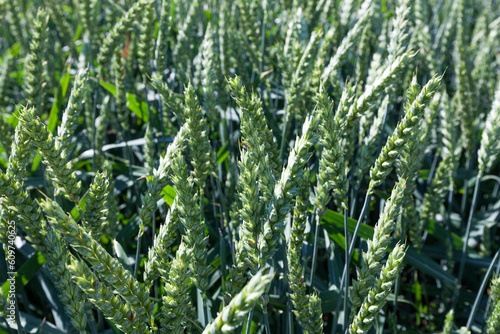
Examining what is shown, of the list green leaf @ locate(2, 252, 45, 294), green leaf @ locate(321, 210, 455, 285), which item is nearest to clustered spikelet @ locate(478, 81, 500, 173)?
green leaf @ locate(321, 210, 455, 285)

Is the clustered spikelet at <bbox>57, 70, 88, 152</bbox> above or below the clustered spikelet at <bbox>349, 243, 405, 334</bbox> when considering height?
above

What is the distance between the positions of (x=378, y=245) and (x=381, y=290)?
3.7 inches

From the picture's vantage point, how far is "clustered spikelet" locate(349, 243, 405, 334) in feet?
3.03

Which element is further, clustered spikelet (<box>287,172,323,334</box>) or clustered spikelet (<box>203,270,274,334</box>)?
clustered spikelet (<box>287,172,323,334</box>)

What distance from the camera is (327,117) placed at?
977mm

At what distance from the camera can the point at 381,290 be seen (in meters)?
0.94

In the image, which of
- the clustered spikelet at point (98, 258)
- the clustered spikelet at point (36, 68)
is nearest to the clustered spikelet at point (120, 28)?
the clustered spikelet at point (36, 68)

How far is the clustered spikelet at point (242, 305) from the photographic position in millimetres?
675

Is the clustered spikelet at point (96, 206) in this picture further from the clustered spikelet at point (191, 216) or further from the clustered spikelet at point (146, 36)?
the clustered spikelet at point (146, 36)

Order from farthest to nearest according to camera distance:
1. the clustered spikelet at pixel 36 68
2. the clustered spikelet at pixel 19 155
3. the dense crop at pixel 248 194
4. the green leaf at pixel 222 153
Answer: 1. the green leaf at pixel 222 153
2. the clustered spikelet at pixel 36 68
3. the clustered spikelet at pixel 19 155
4. the dense crop at pixel 248 194

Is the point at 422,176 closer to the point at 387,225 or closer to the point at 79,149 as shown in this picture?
the point at 387,225

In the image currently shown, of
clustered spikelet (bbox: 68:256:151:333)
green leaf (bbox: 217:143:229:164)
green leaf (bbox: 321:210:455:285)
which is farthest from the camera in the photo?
green leaf (bbox: 217:143:229:164)

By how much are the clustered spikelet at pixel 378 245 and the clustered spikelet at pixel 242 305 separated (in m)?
0.33

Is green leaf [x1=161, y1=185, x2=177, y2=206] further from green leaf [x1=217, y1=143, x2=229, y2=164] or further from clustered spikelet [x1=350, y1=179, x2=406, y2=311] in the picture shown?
clustered spikelet [x1=350, y1=179, x2=406, y2=311]
